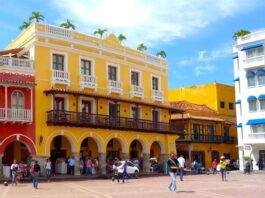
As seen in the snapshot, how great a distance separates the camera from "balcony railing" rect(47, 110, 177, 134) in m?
33.0

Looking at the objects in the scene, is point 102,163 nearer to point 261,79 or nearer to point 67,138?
point 67,138

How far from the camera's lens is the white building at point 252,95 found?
46031mm

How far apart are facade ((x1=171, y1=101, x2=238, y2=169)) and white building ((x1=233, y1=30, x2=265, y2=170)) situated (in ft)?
15.4

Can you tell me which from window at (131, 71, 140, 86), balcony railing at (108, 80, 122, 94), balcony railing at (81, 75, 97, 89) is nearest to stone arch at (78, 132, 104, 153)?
balcony railing at (81, 75, 97, 89)

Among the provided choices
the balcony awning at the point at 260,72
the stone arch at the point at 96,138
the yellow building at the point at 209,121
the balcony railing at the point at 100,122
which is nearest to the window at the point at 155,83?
the balcony railing at the point at 100,122

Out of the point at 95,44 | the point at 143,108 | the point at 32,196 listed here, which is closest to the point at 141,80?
the point at 143,108

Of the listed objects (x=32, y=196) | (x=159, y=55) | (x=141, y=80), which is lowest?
(x=32, y=196)

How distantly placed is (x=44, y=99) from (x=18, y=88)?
7.48 feet

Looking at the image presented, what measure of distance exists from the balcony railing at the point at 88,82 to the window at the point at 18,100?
5245 mm

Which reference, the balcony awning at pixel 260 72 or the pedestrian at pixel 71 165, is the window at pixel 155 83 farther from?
the pedestrian at pixel 71 165

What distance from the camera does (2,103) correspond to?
101 ft

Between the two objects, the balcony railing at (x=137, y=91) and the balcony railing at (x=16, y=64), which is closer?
the balcony railing at (x=16, y=64)

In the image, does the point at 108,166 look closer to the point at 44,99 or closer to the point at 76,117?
the point at 76,117

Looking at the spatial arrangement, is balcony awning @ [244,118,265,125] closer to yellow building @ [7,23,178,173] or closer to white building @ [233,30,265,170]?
white building @ [233,30,265,170]
